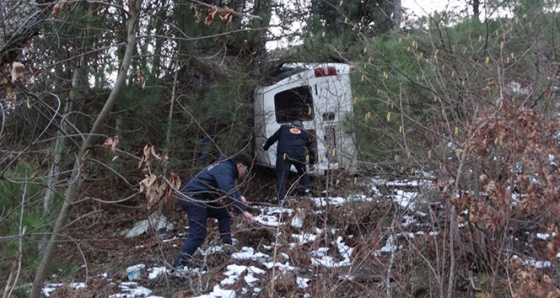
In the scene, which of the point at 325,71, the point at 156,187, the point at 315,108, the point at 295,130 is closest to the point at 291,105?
the point at 295,130

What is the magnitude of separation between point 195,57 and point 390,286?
4.82 m

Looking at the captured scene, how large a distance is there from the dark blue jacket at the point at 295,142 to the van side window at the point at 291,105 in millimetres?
481

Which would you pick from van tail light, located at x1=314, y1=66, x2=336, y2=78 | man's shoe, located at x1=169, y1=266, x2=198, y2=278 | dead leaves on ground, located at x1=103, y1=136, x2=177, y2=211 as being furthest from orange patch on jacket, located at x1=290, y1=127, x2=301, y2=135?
dead leaves on ground, located at x1=103, y1=136, x2=177, y2=211

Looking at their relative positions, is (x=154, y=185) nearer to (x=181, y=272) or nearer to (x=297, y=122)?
(x=181, y=272)

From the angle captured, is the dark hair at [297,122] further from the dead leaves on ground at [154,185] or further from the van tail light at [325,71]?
the dead leaves on ground at [154,185]

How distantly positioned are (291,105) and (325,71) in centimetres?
133

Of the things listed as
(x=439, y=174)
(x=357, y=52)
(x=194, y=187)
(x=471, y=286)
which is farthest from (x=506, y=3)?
(x=194, y=187)

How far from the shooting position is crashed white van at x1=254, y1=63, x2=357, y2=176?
7.45 metres

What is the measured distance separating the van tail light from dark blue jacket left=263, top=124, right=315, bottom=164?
81 cm

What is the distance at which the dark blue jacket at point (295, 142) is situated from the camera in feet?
29.3

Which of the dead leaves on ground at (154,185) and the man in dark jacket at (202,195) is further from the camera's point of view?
the man in dark jacket at (202,195)

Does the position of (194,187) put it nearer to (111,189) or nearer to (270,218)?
(270,218)

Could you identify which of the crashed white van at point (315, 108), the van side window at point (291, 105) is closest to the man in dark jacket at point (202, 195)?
the crashed white van at point (315, 108)

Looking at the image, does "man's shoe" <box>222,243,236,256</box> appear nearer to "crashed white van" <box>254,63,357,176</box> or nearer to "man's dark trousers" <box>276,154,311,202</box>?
"crashed white van" <box>254,63,357,176</box>
